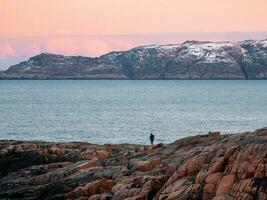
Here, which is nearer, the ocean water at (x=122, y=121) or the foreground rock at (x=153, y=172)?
the foreground rock at (x=153, y=172)

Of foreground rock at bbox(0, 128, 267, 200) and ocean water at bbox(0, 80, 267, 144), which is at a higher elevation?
foreground rock at bbox(0, 128, 267, 200)

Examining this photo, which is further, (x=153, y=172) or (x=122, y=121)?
(x=122, y=121)

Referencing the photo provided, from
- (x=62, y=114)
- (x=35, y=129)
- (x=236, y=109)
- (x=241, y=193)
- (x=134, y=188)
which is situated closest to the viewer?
(x=241, y=193)

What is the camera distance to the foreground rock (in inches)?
1394

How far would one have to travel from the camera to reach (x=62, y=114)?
5989 inches

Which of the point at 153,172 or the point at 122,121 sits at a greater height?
the point at 153,172

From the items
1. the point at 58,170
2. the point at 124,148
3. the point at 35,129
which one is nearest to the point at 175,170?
the point at 58,170

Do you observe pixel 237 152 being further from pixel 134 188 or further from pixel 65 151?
pixel 65 151

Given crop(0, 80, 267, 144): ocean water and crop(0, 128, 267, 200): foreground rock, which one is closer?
crop(0, 128, 267, 200): foreground rock

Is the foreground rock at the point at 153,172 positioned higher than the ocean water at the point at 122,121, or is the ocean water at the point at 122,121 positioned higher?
the foreground rock at the point at 153,172

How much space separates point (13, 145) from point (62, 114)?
88.9 metres

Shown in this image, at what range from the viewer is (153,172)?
43.0 m

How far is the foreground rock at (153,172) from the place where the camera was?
3541cm

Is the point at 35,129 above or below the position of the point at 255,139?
below
